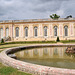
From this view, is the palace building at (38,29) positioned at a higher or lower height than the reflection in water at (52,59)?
higher

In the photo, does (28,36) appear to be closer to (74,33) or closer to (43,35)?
(43,35)

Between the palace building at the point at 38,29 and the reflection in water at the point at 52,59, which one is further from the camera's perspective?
the palace building at the point at 38,29

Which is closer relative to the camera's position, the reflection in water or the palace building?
the reflection in water

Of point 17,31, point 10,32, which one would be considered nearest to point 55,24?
point 17,31

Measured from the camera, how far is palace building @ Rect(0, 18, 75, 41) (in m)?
26.7

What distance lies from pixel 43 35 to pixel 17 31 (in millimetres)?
8098

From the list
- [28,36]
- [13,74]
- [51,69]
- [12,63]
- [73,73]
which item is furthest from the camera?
[28,36]

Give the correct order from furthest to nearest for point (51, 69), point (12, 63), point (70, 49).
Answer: point (70, 49)
point (12, 63)
point (51, 69)

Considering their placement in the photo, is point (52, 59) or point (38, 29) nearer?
point (52, 59)

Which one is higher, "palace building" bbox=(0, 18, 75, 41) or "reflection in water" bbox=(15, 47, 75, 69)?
"palace building" bbox=(0, 18, 75, 41)

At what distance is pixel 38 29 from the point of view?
92.3ft

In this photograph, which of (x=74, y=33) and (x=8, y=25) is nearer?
(x=74, y=33)

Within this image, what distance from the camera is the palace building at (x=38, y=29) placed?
26734mm

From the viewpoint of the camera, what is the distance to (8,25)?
29.1 m
